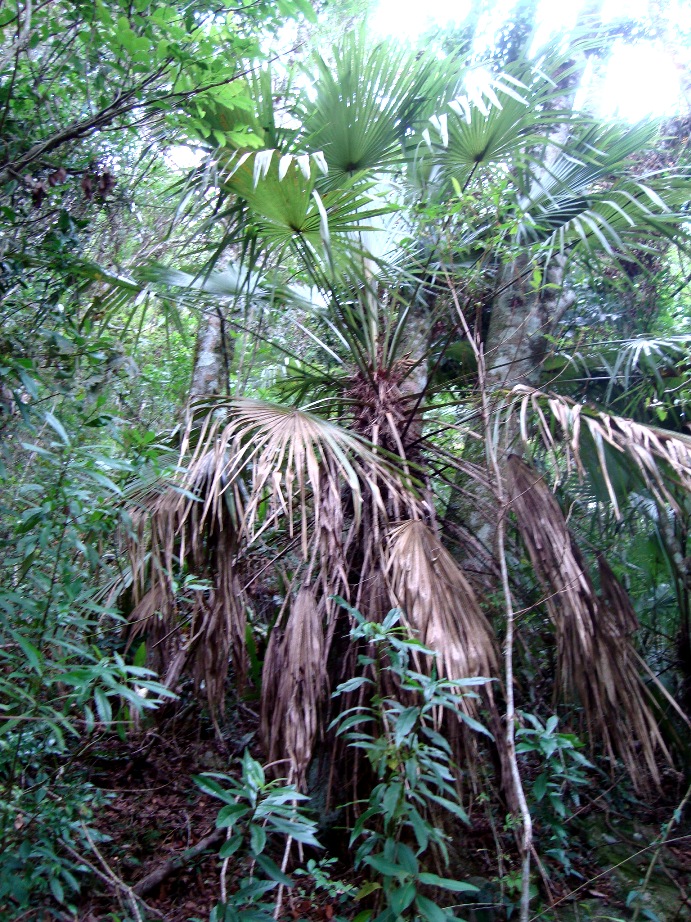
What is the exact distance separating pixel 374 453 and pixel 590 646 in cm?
112

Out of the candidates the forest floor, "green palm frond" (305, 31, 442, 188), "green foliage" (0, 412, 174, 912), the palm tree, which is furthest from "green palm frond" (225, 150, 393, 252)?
the forest floor

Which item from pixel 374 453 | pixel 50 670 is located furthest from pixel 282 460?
pixel 50 670

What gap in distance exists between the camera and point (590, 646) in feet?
8.52

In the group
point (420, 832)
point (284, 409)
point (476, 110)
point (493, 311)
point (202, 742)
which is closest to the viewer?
point (420, 832)

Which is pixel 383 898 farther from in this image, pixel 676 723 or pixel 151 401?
pixel 151 401

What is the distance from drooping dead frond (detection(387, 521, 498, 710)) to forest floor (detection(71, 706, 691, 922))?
80 cm

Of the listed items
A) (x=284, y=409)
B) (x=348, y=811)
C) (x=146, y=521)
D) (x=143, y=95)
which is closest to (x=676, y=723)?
(x=348, y=811)

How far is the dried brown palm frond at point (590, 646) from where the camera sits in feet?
8.46

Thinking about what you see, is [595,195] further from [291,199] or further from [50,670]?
[50,670]

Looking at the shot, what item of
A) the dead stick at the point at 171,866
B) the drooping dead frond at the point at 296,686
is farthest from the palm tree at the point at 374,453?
the dead stick at the point at 171,866

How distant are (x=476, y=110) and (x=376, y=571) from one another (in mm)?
2150

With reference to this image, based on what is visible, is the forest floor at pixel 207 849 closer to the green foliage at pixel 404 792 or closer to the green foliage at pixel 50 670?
the green foliage at pixel 50 670

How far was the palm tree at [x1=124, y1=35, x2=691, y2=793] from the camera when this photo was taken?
2.47m

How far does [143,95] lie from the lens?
2.53 metres
